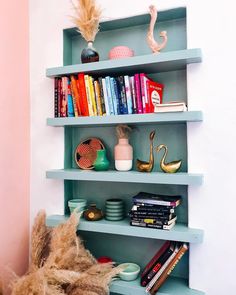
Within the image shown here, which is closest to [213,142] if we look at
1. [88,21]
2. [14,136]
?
[88,21]

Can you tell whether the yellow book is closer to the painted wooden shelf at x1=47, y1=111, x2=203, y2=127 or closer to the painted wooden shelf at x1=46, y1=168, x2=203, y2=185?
the painted wooden shelf at x1=47, y1=111, x2=203, y2=127

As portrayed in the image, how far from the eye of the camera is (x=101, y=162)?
1.61m

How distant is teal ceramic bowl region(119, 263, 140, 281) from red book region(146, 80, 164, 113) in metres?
0.86

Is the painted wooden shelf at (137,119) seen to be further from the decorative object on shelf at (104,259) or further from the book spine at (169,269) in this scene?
the decorative object on shelf at (104,259)

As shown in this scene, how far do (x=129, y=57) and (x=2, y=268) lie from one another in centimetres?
137

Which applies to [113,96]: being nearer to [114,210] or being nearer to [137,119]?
[137,119]

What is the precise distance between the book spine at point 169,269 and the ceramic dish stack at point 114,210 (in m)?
0.38

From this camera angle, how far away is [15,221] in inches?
66.7

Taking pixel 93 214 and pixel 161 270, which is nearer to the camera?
pixel 161 270

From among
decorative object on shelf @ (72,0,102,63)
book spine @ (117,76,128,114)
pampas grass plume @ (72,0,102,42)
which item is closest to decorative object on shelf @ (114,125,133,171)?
book spine @ (117,76,128,114)

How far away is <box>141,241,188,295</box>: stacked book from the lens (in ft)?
4.52

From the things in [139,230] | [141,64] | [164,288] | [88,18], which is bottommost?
[164,288]

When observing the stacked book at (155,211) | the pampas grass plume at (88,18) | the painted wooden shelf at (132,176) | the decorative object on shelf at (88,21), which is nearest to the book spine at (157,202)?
the stacked book at (155,211)

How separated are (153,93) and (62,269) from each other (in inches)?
39.3
